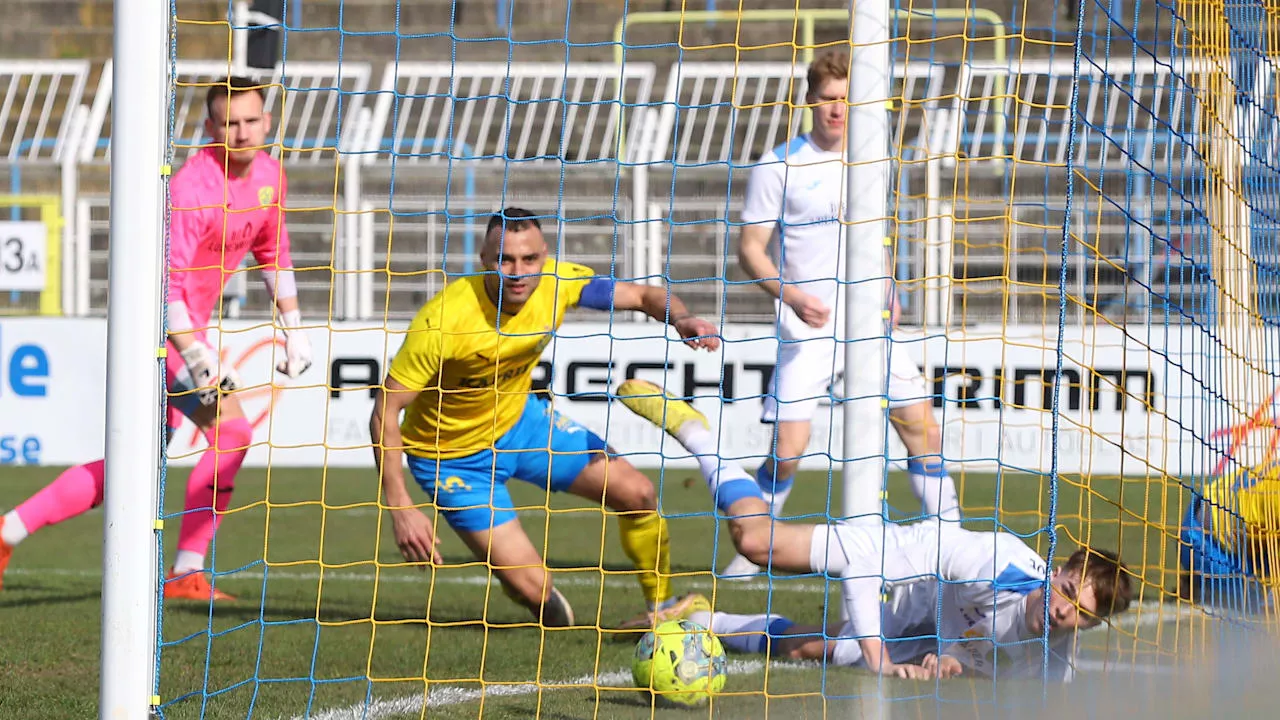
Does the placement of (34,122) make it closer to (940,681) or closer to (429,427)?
(429,427)

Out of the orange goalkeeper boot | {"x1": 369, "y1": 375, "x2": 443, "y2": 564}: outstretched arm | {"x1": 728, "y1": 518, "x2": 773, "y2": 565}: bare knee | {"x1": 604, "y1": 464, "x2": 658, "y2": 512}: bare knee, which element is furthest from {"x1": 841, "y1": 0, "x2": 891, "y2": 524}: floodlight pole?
the orange goalkeeper boot

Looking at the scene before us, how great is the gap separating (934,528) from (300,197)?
8267 millimetres

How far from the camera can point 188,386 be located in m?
5.04

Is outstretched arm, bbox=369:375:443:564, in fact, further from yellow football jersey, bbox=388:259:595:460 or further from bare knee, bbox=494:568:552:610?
bare knee, bbox=494:568:552:610

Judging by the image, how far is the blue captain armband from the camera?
442 centimetres

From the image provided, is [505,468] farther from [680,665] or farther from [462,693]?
[680,665]

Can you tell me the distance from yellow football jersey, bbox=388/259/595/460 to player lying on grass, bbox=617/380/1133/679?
0.73m

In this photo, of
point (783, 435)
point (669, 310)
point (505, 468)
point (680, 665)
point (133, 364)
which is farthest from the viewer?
point (783, 435)

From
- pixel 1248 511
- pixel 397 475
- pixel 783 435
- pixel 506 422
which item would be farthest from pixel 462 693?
pixel 1248 511

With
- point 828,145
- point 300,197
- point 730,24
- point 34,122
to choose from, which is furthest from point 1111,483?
point 34,122

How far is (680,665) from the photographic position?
3.64 meters

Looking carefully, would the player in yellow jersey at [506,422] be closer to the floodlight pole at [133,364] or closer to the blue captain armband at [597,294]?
the blue captain armband at [597,294]

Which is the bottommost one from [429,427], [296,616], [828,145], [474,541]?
[296,616]

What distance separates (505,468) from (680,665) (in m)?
1.38
